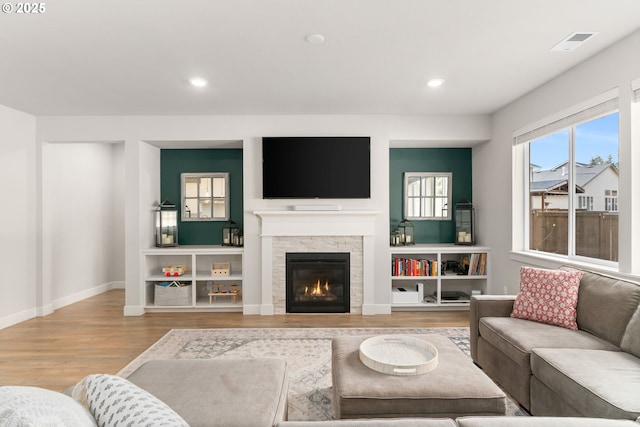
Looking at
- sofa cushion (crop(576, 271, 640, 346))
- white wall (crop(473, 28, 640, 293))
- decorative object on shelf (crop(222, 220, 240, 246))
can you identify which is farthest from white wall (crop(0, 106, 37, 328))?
white wall (crop(473, 28, 640, 293))

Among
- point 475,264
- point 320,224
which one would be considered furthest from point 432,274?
point 320,224

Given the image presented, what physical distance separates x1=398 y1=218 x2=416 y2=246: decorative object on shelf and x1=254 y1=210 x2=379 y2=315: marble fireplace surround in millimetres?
655

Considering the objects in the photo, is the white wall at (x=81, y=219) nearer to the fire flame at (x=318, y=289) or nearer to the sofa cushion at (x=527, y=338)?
the fire flame at (x=318, y=289)

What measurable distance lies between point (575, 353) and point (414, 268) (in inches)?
104

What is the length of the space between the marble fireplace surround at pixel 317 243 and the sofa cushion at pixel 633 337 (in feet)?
8.77

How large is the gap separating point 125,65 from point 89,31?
58 cm

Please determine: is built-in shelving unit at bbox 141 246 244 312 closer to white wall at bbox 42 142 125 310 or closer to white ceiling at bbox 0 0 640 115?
white wall at bbox 42 142 125 310

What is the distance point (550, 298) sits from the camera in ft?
8.21

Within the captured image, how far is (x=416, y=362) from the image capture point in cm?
187

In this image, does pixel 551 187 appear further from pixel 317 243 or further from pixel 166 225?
pixel 166 225

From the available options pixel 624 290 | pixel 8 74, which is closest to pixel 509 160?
pixel 624 290

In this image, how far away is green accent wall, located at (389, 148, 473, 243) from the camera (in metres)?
5.13

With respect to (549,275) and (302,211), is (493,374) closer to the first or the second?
(549,275)

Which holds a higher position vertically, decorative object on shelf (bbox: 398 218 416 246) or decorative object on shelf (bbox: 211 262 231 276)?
decorative object on shelf (bbox: 398 218 416 246)
